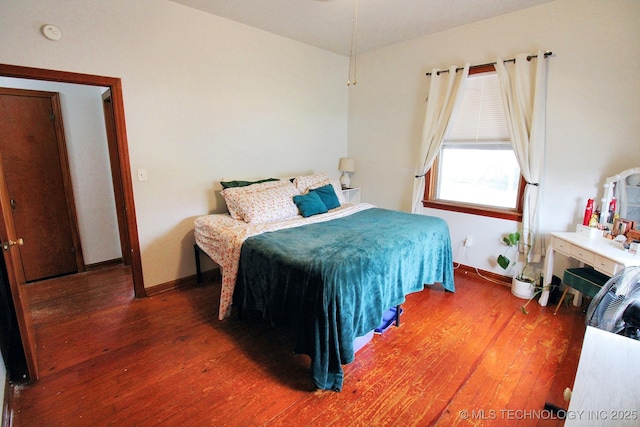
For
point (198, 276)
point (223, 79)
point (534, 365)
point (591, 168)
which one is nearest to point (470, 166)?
point (591, 168)

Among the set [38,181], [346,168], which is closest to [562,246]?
[346,168]

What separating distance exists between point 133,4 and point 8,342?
106 inches

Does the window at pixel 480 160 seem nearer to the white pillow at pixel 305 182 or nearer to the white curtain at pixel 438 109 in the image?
the white curtain at pixel 438 109

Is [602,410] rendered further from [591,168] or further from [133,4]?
[133,4]

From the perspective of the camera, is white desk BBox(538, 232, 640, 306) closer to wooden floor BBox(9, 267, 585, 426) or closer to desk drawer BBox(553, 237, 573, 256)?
desk drawer BBox(553, 237, 573, 256)

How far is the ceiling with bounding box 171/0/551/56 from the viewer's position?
8.98ft

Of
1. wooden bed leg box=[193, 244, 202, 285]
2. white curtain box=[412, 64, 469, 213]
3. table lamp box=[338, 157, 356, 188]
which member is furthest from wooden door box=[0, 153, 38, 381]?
white curtain box=[412, 64, 469, 213]

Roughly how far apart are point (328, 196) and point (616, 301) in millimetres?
2498

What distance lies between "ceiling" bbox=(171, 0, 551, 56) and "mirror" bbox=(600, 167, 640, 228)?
66.0 inches

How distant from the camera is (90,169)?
353 cm

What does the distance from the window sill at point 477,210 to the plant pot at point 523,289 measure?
642 mm

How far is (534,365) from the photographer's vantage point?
2.05 meters

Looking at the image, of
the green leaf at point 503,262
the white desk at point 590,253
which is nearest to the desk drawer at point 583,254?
the white desk at point 590,253

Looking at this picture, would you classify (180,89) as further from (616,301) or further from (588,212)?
(588,212)
